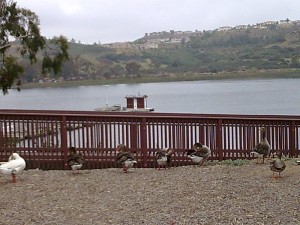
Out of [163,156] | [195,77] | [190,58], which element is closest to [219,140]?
[163,156]

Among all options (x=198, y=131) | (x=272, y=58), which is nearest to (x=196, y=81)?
(x=272, y=58)

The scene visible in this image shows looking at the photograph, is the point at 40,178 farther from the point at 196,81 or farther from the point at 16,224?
the point at 196,81

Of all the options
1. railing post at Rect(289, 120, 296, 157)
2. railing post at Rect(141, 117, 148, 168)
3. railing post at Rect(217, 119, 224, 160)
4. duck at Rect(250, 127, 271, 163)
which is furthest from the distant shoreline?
duck at Rect(250, 127, 271, 163)

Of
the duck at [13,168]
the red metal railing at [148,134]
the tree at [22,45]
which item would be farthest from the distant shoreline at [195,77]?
the duck at [13,168]

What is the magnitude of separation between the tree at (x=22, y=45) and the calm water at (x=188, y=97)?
3410 cm

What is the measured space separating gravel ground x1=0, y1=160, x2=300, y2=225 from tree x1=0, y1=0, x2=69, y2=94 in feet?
37.0

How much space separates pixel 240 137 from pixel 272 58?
141 meters

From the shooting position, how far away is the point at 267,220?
26.0 ft

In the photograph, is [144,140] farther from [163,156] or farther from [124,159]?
[124,159]

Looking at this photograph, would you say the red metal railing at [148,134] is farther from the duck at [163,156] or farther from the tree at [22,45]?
the tree at [22,45]

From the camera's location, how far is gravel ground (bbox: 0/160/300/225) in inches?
329

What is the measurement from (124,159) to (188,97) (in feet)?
258

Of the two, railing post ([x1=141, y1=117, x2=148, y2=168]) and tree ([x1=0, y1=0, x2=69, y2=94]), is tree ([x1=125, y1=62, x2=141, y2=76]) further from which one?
railing post ([x1=141, y1=117, x2=148, y2=168])

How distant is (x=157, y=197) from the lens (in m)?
9.70
